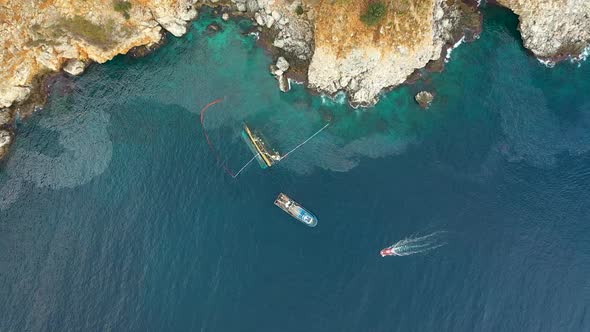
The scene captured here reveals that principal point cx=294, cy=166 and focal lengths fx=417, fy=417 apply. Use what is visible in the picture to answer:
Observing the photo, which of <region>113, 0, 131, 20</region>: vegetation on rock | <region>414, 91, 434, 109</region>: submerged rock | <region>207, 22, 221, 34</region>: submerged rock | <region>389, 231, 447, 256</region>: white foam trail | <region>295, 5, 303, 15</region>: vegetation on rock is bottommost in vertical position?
<region>389, 231, 447, 256</region>: white foam trail

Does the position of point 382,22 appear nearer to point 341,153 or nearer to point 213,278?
point 341,153

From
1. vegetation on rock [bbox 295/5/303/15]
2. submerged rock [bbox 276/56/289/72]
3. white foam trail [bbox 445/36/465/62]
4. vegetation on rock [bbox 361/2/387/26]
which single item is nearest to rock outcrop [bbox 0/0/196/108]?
submerged rock [bbox 276/56/289/72]

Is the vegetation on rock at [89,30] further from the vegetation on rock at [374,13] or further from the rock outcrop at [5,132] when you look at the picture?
the vegetation on rock at [374,13]

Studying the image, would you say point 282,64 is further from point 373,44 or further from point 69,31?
point 69,31

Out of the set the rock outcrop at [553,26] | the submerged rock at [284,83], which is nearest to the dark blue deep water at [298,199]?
the submerged rock at [284,83]

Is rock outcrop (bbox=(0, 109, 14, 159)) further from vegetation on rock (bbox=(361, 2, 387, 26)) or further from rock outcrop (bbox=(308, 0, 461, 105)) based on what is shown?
vegetation on rock (bbox=(361, 2, 387, 26))

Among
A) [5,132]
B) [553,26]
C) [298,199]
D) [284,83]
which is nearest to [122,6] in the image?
[284,83]

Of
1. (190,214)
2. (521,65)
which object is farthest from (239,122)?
(521,65)
